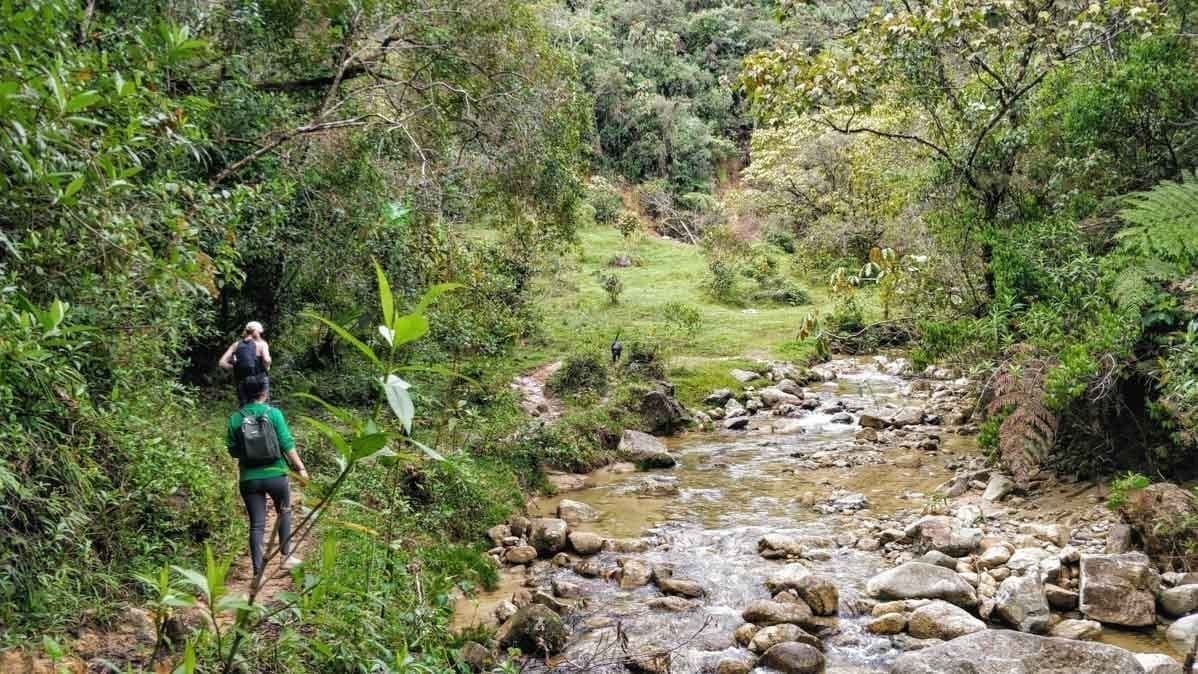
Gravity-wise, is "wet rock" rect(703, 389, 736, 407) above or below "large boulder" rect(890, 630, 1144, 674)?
below

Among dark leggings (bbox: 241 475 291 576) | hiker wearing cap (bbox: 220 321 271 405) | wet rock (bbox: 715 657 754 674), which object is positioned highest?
hiker wearing cap (bbox: 220 321 271 405)

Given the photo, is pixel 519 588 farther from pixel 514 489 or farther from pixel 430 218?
pixel 430 218

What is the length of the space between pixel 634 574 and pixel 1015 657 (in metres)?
3.58

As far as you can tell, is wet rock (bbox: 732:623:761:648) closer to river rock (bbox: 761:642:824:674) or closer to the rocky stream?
the rocky stream

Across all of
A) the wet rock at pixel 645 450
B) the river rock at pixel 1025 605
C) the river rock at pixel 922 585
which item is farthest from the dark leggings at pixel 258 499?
the wet rock at pixel 645 450

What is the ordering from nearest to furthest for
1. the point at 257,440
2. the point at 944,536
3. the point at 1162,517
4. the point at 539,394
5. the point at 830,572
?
the point at 257,440 → the point at 1162,517 → the point at 830,572 → the point at 944,536 → the point at 539,394

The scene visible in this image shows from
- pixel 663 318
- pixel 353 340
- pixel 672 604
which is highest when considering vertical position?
pixel 353 340

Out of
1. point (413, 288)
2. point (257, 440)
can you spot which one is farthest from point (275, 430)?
point (413, 288)

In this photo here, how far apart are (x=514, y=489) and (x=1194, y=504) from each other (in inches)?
279

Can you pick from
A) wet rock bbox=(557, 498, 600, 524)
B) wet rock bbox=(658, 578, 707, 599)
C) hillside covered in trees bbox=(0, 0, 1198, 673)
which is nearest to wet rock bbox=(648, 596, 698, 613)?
wet rock bbox=(658, 578, 707, 599)

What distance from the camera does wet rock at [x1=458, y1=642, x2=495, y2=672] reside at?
582 centimetres

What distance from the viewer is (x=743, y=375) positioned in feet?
59.7

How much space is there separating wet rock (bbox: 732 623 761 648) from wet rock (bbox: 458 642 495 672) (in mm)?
1957

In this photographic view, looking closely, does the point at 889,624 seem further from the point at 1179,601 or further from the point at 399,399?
the point at 399,399
